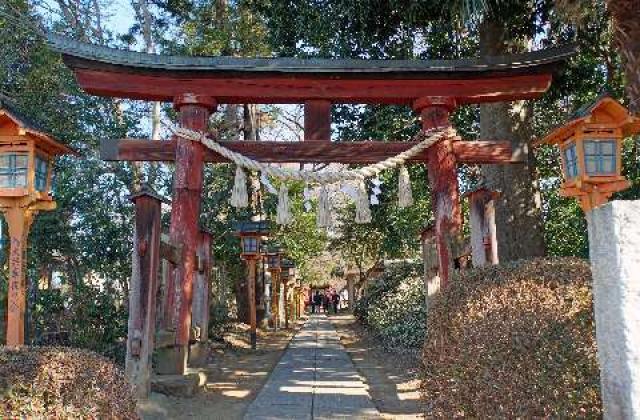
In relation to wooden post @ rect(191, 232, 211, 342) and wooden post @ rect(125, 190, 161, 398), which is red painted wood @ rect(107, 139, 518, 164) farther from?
wooden post @ rect(191, 232, 211, 342)

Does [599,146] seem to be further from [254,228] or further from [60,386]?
[254,228]

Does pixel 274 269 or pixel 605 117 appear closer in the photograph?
pixel 605 117

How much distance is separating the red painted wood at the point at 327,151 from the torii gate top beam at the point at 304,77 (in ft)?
2.12

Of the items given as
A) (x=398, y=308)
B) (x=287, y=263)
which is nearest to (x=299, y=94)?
(x=398, y=308)

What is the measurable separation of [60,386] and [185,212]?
4.32 metres

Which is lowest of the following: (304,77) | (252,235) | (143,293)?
(143,293)

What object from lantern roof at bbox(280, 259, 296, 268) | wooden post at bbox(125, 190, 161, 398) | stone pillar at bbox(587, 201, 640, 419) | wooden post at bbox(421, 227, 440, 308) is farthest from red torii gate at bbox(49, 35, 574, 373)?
lantern roof at bbox(280, 259, 296, 268)

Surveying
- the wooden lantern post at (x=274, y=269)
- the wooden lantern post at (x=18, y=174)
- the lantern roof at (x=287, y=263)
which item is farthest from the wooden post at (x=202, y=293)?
the lantern roof at (x=287, y=263)

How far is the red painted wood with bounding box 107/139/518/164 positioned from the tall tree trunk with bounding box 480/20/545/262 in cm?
174

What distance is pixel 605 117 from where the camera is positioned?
6.36m

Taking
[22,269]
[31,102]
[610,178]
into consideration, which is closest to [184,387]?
[22,269]

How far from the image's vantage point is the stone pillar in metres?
2.47

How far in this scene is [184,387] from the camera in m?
7.13

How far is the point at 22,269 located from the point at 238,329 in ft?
41.7
